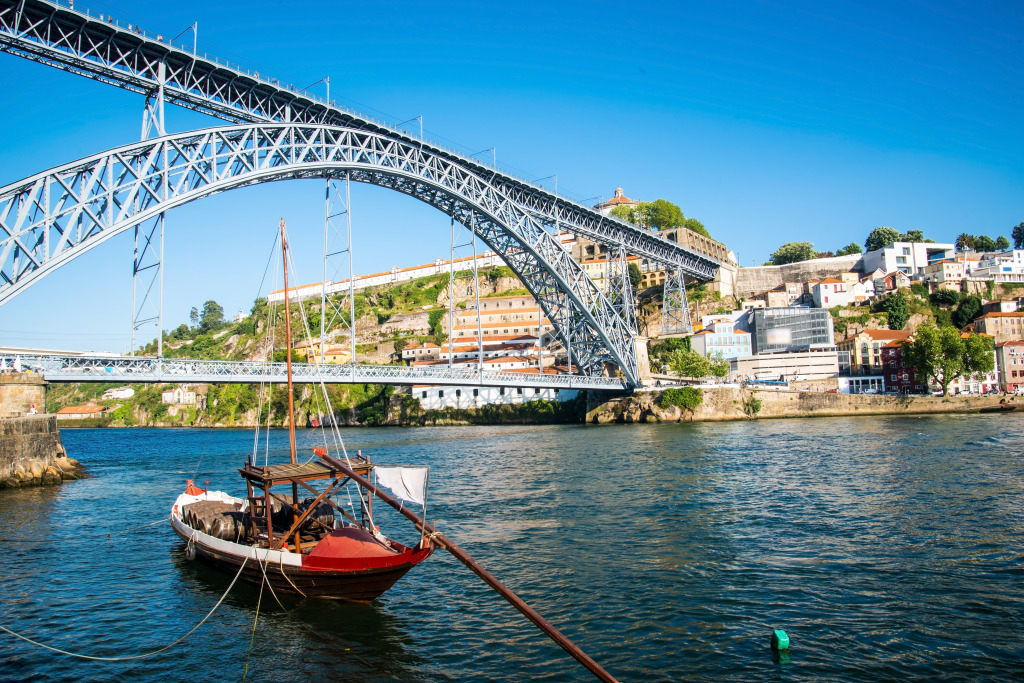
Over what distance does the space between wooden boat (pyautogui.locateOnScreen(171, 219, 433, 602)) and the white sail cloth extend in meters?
0.03

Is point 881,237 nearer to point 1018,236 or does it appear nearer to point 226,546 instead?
point 1018,236

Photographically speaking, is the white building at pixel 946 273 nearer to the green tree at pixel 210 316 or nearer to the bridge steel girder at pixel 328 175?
the bridge steel girder at pixel 328 175

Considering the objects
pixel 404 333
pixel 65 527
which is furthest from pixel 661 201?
pixel 65 527

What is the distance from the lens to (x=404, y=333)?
301 feet

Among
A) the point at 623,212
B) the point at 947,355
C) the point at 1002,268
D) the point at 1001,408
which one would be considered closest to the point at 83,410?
the point at 623,212

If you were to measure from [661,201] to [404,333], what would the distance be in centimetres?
3891

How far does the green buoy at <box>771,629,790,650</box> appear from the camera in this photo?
363 inches

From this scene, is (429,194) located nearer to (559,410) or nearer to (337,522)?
(559,410)

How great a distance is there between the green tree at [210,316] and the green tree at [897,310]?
12101 cm

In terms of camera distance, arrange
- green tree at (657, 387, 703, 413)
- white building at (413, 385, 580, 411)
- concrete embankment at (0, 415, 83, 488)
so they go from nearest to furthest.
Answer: concrete embankment at (0, 415, 83, 488) < green tree at (657, 387, 703, 413) < white building at (413, 385, 580, 411)

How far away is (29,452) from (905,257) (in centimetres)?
8713

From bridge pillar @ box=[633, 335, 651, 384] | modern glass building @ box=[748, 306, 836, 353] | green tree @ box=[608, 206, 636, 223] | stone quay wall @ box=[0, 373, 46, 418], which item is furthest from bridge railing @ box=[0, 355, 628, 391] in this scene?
green tree @ box=[608, 206, 636, 223]

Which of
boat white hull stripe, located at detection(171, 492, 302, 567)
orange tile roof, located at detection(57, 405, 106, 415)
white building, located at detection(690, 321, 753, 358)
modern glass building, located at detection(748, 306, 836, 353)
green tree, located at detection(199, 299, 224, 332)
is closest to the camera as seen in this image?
boat white hull stripe, located at detection(171, 492, 302, 567)

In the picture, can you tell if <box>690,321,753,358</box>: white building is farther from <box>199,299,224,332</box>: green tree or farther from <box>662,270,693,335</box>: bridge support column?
<box>199,299,224,332</box>: green tree
